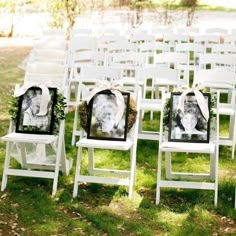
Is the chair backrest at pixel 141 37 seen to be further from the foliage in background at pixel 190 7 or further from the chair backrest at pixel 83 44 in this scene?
the foliage in background at pixel 190 7

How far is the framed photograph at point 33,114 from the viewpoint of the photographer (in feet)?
20.4

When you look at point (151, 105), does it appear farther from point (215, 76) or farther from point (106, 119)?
point (106, 119)

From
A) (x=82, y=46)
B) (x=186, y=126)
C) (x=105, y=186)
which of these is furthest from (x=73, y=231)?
(x=82, y=46)

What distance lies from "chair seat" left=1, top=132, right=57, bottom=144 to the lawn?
54cm

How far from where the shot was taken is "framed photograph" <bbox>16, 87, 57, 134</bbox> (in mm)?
6211

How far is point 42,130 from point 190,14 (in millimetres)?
14072

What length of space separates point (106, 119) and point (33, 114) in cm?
78

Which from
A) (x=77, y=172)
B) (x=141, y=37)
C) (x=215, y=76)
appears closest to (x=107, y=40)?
(x=141, y=37)

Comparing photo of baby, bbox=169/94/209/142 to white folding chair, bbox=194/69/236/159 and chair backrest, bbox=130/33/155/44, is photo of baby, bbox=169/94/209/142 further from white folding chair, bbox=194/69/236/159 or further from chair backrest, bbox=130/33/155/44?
chair backrest, bbox=130/33/155/44

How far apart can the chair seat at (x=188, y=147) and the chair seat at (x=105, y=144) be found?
35 centimetres

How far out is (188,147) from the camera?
18.8 feet

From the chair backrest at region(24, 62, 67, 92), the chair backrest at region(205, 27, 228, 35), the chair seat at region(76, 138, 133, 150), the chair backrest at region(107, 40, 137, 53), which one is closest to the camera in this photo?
the chair seat at region(76, 138, 133, 150)

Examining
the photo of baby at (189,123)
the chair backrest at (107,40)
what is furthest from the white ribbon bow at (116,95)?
the chair backrest at (107,40)

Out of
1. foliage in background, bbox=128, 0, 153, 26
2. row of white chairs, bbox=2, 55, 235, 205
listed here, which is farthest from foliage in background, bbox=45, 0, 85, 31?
row of white chairs, bbox=2, 55, 235, 205
